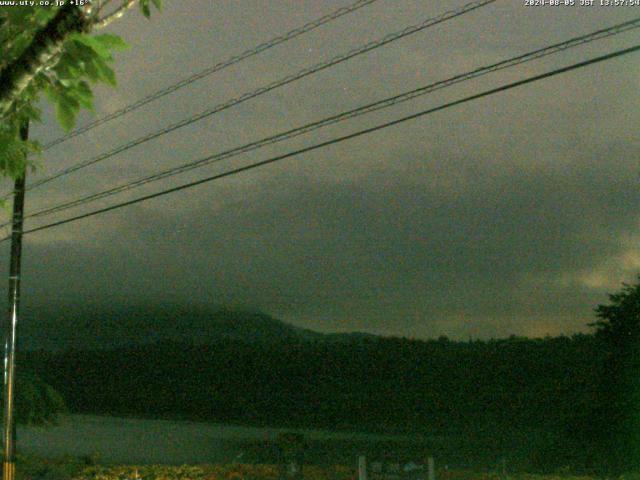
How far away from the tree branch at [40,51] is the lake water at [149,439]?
895 inches

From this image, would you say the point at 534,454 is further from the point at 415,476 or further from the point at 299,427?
the point at 299,427

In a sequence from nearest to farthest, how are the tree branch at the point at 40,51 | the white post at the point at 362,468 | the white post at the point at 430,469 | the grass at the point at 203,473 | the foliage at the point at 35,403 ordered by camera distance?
1. the tree branch at the point at 40,51
2. the white post at the point at 430,469
3. the white post at the point at 362,468
4. the grass at the point at 203,473
5. the foliage at the point at 35,403

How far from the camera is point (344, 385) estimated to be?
133ft

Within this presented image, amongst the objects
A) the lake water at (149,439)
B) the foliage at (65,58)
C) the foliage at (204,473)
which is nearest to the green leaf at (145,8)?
the foliage at (65,58)

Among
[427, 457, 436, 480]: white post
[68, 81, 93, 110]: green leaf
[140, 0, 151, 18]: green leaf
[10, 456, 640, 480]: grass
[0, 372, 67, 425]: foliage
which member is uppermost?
[140, 0, 151, 18]: green leaf

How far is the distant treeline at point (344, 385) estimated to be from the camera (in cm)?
3312

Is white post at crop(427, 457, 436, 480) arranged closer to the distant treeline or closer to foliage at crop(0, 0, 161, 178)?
foliage at crop(0, 0, 161, 178)

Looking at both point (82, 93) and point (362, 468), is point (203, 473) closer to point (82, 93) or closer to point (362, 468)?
point (362, 468)

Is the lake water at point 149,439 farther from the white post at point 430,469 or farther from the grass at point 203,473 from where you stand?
the white post at point 430,469

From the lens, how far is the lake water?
2853cm

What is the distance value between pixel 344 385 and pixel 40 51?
37691mm

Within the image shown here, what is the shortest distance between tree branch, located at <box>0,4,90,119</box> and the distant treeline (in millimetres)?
26338

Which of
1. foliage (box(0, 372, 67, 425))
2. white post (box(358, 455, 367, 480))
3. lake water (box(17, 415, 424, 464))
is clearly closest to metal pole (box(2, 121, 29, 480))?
foliage (box(0, 372, 67, 425))

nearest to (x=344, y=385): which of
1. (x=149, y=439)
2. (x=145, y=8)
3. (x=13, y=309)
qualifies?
(x=149, y=439)
